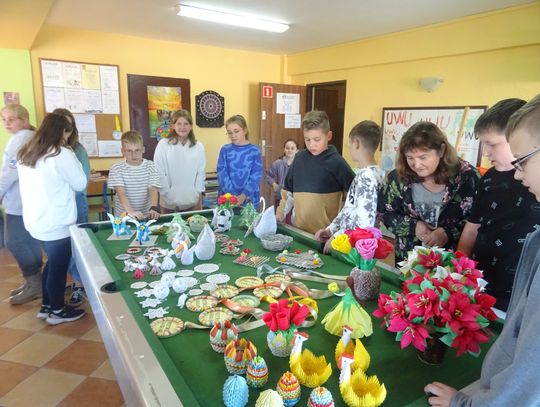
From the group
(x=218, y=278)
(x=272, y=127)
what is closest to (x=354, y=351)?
(x=218, y=278)

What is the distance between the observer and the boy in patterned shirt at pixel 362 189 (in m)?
1.88

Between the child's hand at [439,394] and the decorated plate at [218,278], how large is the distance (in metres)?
0.91

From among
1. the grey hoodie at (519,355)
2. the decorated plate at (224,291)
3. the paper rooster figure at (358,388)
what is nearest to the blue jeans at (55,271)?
the decorated plate at (224,291)

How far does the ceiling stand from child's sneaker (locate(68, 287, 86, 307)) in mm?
2697

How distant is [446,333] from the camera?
997 millimetres

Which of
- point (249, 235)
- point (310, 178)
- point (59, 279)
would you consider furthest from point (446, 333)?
point (59, 279)

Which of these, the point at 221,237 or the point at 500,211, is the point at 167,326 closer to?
the point at 221,237

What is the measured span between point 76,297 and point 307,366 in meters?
2.67

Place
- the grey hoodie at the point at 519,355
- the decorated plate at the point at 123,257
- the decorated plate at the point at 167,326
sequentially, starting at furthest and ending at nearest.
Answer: the decorated plate at the point at 123,257, the decorated plate at the point at 167,326, the grey hoodie at the point at 519,355

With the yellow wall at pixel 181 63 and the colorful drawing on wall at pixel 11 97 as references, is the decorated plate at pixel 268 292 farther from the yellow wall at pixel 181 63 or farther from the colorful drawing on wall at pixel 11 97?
the colorful drawing on wall at pixel 11 97

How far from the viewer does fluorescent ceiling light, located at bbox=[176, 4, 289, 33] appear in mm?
3680

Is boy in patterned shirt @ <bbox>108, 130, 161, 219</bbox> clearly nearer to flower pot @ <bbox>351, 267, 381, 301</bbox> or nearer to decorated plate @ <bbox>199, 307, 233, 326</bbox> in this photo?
decorated plate @ <bbox>199, 307, 233, 326</bbox>

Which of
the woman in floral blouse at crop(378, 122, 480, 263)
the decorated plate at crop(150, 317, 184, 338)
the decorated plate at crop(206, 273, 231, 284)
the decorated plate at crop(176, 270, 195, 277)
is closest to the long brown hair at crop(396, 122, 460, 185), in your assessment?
the woman in floral blouse at crop(378, 122, 480, 263)

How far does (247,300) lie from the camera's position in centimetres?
139
